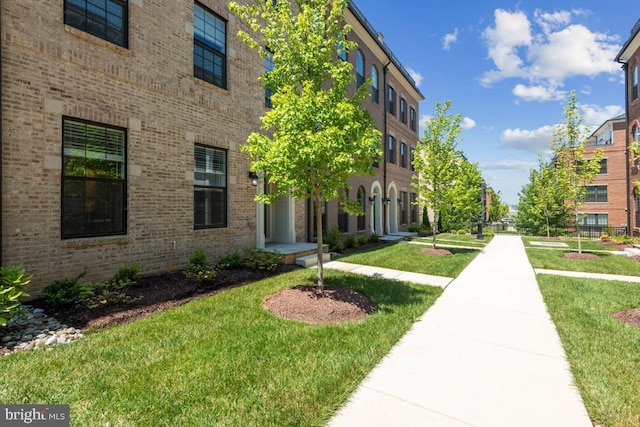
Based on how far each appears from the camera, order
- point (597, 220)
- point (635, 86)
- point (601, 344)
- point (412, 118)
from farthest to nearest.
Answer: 1. point (597, 220)
2. point (412, 118)
3. point (635, 86)
4. point (601, 344)

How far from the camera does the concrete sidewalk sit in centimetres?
272

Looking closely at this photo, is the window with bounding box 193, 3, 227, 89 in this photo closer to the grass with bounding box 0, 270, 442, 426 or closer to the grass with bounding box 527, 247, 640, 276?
Answer: the grass with bounding box 0, 270, 442, 426

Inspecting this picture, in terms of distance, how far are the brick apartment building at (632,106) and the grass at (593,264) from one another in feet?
32.1

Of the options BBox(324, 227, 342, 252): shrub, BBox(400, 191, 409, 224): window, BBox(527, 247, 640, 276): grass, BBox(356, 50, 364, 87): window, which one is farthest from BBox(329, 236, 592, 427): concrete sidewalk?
BBox(400, 191, 409, 224): window

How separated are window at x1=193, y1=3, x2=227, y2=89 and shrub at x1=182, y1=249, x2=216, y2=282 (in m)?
4.92

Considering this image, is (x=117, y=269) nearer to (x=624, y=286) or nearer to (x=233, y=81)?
(x=233, y=81)

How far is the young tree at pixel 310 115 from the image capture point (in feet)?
16.4

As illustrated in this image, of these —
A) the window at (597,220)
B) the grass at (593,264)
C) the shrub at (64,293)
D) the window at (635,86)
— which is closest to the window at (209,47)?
the shrub at (64,293)

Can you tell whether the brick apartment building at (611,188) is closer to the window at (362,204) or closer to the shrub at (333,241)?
the window at (362,204)

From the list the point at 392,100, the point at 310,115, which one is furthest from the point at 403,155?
the point at 310,115

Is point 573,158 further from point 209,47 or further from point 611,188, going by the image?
point 611,188

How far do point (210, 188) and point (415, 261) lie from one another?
7410 millimetres

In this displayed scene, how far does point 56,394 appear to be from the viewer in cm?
289

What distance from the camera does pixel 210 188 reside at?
8.50 metres
